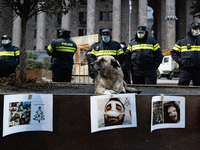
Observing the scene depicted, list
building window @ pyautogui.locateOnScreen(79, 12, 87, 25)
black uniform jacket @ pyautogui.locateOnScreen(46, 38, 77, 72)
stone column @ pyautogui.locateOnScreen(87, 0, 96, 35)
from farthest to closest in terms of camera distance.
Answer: building window @ pyautogui.locateOnScreen(79, 12, 87, 25)
stone column @ pyautogui.locateOnScreen(87, 0, 96, 35)
black uniform jacket @ pyautogui.locateOnScreen(46, 38, 77, 72)

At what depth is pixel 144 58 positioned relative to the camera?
14.4ft

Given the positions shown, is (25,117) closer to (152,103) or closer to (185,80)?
(152,103)

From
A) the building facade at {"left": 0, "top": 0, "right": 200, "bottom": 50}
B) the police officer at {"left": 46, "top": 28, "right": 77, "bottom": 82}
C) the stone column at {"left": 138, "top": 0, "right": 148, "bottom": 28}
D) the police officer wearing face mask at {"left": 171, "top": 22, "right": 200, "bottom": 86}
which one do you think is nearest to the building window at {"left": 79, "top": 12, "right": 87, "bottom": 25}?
the building facade at {"left": 0, "top": 0, "right": 200, "bottom": 50}

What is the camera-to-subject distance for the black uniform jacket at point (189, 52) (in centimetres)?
413

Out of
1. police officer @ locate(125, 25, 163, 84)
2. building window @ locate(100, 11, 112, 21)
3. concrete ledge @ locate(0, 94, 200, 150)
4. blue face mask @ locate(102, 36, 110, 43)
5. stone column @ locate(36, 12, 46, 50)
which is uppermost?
building window @ locate(100, 11, 112, 21)

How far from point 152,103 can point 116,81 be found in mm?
545

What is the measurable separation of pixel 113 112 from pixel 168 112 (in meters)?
0.63

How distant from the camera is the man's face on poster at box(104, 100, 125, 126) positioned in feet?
6.00

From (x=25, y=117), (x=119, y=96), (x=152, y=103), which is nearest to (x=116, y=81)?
(x=119, y=96)

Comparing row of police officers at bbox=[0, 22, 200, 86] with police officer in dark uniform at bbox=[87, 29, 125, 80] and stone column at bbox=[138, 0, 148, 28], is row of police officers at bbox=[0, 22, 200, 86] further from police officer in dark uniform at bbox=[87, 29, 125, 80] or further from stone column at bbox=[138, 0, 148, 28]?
stone column at bbox=[138, 0, 148, 28]

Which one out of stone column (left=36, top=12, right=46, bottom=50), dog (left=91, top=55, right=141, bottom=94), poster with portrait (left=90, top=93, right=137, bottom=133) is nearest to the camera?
poster with portrait (left=90, top=93, right=137, bottom=133)

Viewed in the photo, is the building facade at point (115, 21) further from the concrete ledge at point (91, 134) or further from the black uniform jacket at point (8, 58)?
the concrete ledge at point (91, 134)

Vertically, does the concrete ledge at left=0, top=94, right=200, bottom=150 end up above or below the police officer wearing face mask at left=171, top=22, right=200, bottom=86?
below

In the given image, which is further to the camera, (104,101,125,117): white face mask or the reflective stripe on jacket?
the reflective stripe on jacket
